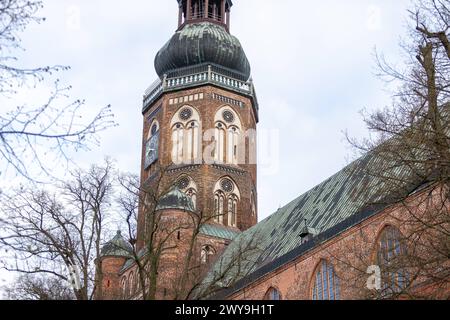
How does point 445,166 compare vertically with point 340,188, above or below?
below

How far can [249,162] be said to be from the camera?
41688 millimetres

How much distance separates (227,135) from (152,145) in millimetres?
4000

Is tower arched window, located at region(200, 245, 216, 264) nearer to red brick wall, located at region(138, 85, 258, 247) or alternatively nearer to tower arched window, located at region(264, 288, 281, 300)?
red brick wall, located at region(138, 85, 258, 247)

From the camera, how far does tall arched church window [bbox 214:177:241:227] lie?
130 feet

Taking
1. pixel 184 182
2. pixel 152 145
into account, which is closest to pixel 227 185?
pixel 184 182

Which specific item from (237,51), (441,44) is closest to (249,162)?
(237,51)

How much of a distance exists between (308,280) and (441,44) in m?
15.6

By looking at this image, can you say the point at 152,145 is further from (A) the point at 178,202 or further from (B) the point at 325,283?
(B) the point at 325,283

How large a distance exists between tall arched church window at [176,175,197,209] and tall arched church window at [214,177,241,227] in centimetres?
104

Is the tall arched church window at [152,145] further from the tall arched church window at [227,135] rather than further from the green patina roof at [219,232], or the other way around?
the green patina roof at [219,232]

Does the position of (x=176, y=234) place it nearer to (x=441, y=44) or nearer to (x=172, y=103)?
(x=172, y=103)

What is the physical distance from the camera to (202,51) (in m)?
42.2

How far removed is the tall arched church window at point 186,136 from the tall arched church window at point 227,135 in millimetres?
966

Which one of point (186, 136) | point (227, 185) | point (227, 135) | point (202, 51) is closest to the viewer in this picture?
point (227, 185)
